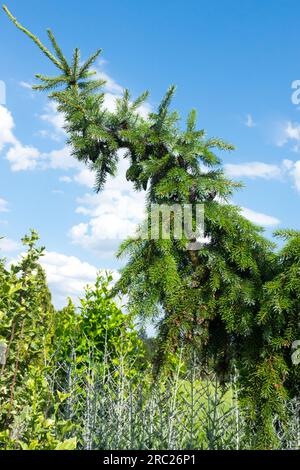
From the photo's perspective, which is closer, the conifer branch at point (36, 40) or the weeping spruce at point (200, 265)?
the weeping spruce at point (200, 265)

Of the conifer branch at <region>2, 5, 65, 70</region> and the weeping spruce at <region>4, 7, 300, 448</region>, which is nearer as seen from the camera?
the weeping spruce at <region>4, 7, 300, 448</region>

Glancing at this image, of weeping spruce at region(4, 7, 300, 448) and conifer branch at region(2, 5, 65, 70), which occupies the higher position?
conifer branch at region(2, 5, 65, 70)

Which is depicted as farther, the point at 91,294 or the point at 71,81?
the point at 91,294

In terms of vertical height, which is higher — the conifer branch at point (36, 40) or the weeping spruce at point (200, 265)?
the conifer branch at point (36, 40)

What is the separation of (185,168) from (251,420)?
190cm

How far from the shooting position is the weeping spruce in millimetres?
3385

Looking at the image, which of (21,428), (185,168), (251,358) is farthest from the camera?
(185,168)

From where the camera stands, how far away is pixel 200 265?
12.2ft

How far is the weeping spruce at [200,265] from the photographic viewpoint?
3385 mm

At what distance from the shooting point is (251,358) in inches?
136

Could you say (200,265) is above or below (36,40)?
below
